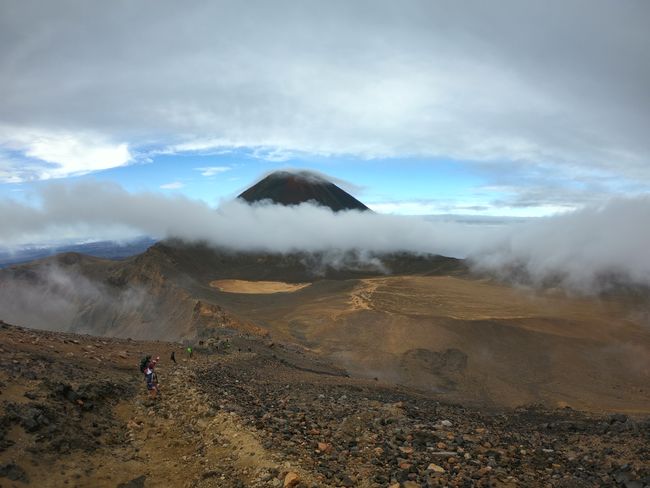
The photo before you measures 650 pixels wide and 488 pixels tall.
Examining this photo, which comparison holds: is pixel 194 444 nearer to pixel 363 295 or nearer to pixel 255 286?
pixel 363 295

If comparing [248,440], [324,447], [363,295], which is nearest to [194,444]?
[248,440]

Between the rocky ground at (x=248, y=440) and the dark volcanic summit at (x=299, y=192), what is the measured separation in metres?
136

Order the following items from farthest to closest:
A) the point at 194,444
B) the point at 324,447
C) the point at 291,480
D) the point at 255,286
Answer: the point at 255,286, the point at 194,444, the point at 324,447, the point at 291,480

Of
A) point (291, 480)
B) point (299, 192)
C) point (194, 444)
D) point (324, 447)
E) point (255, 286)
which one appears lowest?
point (255, 286)

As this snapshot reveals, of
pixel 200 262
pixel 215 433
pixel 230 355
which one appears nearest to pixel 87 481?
pixel 215 433

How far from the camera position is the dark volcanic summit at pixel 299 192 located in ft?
495

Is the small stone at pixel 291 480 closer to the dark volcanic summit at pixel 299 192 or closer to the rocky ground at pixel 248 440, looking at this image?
the rocky ground at pixel 248 440

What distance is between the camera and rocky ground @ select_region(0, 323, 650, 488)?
6.70m

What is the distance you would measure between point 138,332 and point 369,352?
91.3ft

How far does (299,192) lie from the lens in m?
Answer: 153

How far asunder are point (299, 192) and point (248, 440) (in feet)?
482

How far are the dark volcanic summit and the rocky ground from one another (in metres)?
136

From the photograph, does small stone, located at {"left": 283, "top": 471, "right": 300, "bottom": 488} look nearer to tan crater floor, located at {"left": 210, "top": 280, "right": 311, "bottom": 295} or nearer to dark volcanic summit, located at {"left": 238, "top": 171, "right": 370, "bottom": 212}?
tan crater floor, located at {"left": 210, "top": 280, "right": 311, "bottom": 295}

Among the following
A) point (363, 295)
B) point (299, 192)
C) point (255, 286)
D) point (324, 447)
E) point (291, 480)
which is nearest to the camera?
point (291, 480)
